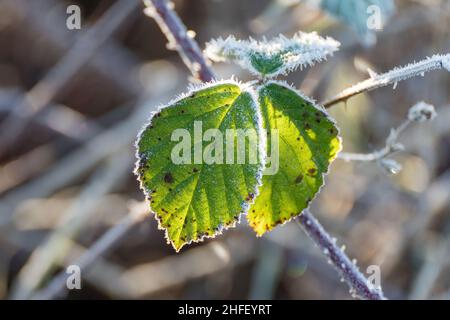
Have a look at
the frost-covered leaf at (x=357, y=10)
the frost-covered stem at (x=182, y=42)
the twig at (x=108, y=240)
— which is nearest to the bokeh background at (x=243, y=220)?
the twig at (x=108, y=240)

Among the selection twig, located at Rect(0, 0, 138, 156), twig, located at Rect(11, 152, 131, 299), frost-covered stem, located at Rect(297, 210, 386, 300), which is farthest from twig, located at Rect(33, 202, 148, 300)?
twig, located at Rect(0, 0, 138, 156)

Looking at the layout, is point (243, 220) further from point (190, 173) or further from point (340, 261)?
point (190, 173)

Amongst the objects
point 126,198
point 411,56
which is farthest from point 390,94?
point 126,198

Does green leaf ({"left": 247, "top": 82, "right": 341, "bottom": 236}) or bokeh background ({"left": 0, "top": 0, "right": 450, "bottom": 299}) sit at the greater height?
Result: bokeh background ({"left": 0, "top": 0, "right": 450, "bottom": 299})

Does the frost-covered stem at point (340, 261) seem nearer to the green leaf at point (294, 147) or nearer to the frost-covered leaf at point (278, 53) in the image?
the green leaf at point (294, 147)

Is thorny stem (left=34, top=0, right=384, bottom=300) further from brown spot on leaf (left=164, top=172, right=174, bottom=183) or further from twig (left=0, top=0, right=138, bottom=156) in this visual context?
twig (left=0, top=0, right=138, bottom=156)
